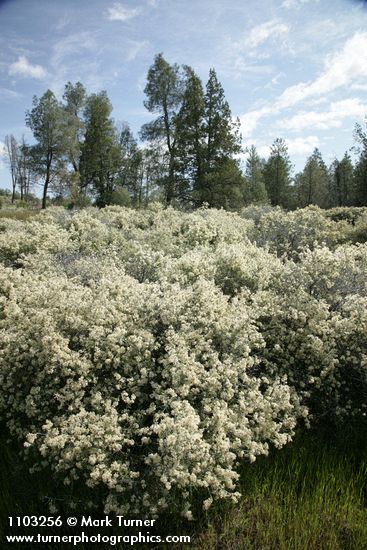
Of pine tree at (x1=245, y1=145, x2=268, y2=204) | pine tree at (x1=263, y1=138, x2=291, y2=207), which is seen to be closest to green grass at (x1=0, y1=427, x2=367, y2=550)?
pine tree at (x1=245, y1=145, x2=268, y2=204)

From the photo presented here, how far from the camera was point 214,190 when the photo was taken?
28797mm

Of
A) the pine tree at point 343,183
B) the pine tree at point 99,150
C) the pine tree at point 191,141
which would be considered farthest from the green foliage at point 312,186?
the pine tree at point 191,141

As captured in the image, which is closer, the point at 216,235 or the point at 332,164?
the point at 216,235

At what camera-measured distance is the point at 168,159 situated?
3238 cm

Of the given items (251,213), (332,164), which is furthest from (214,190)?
(332,164)

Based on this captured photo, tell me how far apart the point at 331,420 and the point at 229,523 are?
73.9 inches

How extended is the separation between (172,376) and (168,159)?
3013cm

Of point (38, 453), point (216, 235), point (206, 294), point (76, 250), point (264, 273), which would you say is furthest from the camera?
point (216, 235)

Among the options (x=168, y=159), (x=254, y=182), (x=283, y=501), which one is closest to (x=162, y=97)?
(x=168, y=159)

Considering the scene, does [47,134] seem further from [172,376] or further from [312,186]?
[172,376]

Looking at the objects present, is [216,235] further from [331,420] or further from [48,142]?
[48,142]

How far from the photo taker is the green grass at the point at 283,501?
10.6 feet

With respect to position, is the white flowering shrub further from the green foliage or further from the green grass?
the green foliage

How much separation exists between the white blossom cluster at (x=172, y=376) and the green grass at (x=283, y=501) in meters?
0.19
